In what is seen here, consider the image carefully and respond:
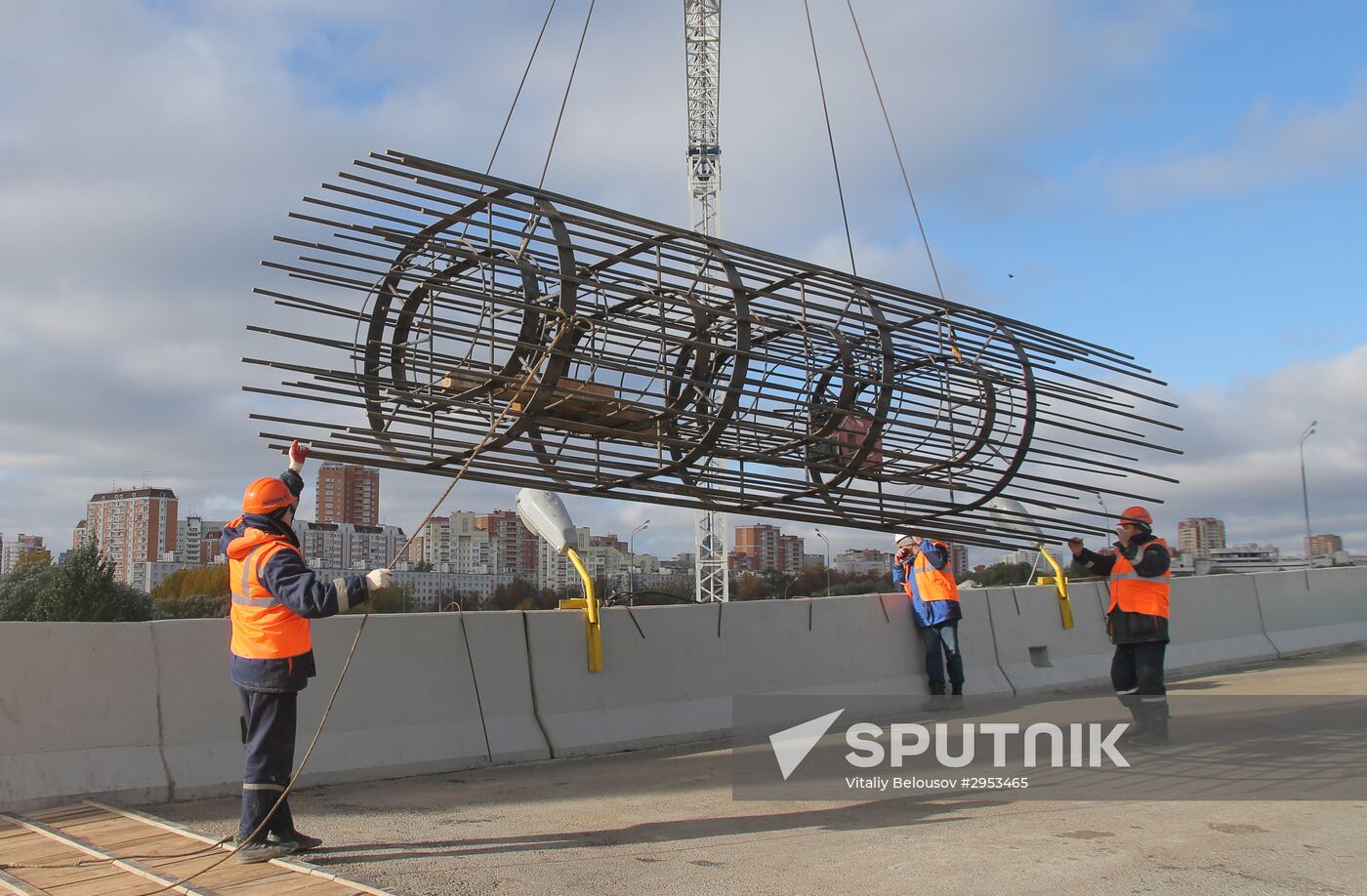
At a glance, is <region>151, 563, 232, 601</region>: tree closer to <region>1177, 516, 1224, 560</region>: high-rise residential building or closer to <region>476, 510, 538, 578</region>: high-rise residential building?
<region>476, 510, 538, 578</region>: high-rise residential building

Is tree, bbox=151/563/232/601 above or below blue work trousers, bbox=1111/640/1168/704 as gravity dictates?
above

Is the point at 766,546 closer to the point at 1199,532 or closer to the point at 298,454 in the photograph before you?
the point at 1199,532

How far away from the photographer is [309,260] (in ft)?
20.1

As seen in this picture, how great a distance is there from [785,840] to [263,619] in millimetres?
2904

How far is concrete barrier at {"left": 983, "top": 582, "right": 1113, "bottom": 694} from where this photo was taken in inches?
496

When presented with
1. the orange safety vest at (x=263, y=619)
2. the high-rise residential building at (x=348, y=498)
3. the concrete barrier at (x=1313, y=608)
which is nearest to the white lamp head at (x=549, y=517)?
the orange safety vest at (x=263, y=619)

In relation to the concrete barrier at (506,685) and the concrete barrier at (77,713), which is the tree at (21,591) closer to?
the concrete barrier at (506,685)

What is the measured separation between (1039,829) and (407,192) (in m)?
4.90

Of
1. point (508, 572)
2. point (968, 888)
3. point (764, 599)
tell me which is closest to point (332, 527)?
point (508, 572)

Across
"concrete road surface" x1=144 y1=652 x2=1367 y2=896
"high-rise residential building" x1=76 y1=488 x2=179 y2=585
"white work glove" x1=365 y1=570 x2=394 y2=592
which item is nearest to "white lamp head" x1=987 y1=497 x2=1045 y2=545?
"concrete road surface" x1=144 y1=652 x2=1367 y2=896

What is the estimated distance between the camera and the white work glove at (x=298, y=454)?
5.92 meters

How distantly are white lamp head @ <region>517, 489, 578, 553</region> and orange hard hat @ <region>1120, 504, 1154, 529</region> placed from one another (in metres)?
4.97

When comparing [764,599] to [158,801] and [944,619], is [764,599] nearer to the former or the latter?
[944,619]

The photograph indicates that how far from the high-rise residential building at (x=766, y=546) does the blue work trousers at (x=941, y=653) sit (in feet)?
239
